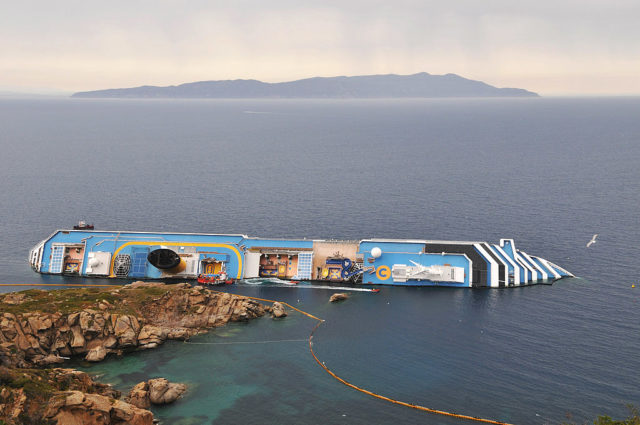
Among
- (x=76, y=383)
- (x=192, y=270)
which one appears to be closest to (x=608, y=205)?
(x=192, y=270)

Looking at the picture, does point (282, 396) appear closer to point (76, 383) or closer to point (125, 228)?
point (76, 383)

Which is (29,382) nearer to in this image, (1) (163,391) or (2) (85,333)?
(1) (163,391)

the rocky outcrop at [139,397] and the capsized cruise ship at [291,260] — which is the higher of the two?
the capsized cruise ship at [291,260]

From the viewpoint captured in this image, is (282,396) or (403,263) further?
(403,263)

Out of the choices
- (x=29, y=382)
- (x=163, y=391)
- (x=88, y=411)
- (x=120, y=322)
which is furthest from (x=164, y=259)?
(x=88, y=411)

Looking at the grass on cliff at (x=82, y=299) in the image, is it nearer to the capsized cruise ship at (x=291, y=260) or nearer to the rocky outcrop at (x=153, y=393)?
the capsized cruise ship at (x=291, y=260)

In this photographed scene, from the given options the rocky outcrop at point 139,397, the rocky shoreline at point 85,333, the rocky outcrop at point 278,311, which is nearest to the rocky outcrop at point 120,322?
the rocky shoreline at point 85,333
